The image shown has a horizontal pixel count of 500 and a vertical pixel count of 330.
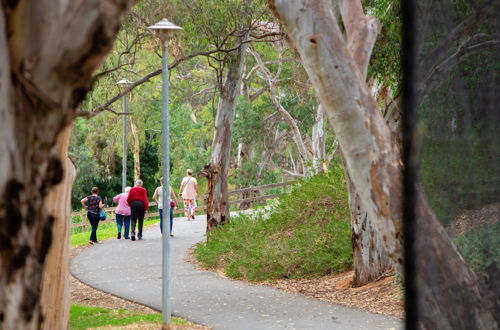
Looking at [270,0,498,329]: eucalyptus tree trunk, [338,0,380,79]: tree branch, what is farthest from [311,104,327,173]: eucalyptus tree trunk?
[270,0,498,329]: eucalyptus tree trunk

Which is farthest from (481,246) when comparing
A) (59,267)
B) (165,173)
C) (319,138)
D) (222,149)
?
(319,138)

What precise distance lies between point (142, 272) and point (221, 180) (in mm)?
5031

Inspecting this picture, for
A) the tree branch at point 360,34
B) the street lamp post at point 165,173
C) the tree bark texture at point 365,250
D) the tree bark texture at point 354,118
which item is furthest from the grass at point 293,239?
the tree bark texture at point 354,118

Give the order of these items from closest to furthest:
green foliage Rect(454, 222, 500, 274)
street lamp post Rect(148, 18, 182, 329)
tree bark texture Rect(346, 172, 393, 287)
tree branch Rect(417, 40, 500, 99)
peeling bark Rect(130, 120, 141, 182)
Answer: tree branch Rect(417, 40, 500, 99) → green foliage Rect(454, 222, 500, 274) → street lamp post Rect(148, 18, 182, 329) → tree bark texture Rect(346, 172, 393, 287) → peeling bark Rect(130, 120, 141, 182)

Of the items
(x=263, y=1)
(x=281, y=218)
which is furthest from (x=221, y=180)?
(x=263, y=1)

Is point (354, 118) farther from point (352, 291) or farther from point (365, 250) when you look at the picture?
point (365, 250)

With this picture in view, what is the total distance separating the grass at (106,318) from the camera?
1137 centimetres

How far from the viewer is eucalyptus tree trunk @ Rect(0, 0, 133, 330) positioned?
411cm

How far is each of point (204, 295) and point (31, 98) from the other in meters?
10.2

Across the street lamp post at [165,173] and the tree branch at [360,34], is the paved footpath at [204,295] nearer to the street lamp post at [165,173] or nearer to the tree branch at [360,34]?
the street lamp post at [165,173]

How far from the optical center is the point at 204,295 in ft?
46.1

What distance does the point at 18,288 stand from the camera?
13.9 feet

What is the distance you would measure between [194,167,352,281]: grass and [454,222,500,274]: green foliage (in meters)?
9.11

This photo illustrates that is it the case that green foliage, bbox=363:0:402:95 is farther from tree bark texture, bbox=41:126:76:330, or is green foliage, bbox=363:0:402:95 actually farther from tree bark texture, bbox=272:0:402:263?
tree bark texture, bbox=41:126:76:330
